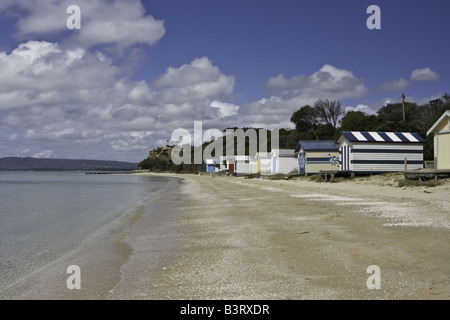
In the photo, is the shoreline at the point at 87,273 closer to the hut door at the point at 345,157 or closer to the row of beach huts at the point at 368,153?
the row of beach huts at the point at 368,153

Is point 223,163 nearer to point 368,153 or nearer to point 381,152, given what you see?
point 368,153

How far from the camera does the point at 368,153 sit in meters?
32.3

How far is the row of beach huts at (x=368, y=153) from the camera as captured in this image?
25.0 m

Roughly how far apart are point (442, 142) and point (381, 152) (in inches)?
308

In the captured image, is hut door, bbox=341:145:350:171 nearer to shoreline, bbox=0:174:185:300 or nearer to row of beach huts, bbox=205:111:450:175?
row of beach huts, bbox=205:111:450:175

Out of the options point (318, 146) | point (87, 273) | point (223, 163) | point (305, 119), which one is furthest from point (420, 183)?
point (223, 163)

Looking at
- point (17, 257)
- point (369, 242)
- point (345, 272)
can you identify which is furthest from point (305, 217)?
point (17, 257)

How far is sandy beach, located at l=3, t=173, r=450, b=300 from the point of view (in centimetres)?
566

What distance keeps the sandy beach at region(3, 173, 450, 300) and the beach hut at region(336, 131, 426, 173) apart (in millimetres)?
19076

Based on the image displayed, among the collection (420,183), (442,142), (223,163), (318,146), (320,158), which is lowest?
(420,183)

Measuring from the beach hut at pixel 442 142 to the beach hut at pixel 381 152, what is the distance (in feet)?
22.9

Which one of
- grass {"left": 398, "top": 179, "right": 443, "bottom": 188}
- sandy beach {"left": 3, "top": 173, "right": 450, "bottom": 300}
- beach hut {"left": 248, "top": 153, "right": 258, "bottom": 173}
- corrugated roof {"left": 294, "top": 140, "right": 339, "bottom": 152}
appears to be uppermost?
corrugated roof {"left": 294, "top": 140, "right": 339, "bottom": 152}

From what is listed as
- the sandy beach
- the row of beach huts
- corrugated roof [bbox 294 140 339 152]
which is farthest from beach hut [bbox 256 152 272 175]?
the sandy beach
